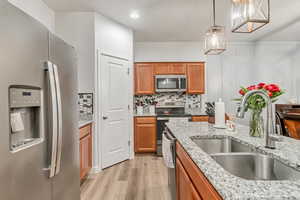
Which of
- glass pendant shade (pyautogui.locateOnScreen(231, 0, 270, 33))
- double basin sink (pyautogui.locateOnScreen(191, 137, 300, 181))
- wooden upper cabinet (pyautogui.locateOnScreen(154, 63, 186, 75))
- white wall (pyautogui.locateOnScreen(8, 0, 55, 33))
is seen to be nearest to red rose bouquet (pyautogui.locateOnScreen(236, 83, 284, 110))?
double basin sink (pyautogui.locateOnScreen(191, 137, 300, 181))

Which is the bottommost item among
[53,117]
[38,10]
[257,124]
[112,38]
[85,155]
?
[85,155]

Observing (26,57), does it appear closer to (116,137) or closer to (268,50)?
(116,137)

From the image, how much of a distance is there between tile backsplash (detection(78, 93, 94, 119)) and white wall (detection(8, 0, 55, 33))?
1262 millimetres

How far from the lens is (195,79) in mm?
5078

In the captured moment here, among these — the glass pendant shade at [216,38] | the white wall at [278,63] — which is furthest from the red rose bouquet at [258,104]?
the white wall at [278,63]

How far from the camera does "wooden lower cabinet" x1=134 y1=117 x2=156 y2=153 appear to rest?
15.3 feet

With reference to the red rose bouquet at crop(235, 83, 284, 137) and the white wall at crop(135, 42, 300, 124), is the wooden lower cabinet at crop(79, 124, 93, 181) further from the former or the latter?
the white wall at crop(135, 42, 300, 124)

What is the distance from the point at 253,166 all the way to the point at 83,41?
3139 millimetres

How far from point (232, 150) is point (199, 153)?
0.73 metres

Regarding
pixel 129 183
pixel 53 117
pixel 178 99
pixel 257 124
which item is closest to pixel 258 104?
pixel 257 124

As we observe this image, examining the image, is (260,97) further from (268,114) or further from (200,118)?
(200,118)

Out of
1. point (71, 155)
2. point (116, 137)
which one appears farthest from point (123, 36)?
point (71, 155)

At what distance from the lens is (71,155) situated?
1.75m

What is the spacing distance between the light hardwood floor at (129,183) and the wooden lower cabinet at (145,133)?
2.17 ft
